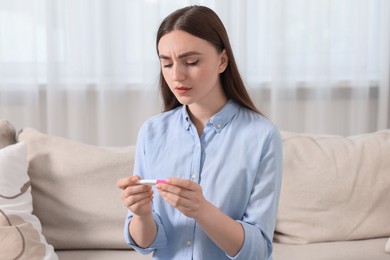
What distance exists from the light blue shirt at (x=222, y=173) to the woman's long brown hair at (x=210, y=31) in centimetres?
3

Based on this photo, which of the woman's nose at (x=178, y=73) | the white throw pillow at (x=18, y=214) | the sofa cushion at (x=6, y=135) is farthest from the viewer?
the sofa cushion at (x=6, y=135)

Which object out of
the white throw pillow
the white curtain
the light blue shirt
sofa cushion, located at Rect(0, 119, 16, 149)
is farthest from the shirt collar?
the white curtain

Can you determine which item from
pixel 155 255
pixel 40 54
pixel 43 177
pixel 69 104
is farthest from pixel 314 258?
pixel 40 54

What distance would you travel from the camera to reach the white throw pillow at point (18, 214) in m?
1.88

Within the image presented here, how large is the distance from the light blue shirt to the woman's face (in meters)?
0.12

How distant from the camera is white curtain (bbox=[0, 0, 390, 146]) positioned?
2.83 m

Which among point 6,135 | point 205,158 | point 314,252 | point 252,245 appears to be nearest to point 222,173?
point 205,158

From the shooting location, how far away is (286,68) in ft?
9.84

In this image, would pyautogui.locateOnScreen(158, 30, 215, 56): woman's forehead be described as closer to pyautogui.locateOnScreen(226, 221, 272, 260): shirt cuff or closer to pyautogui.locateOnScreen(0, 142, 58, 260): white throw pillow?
pyautogui.locateOnScreen(226, 221, 272, 260): shirt cuff

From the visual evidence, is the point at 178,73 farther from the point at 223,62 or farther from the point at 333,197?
the point at 333,197

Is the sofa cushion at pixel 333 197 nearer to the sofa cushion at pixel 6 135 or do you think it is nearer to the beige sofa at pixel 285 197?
the beige sofa at pixel 285 197

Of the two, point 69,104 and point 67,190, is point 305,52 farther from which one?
point 67,190

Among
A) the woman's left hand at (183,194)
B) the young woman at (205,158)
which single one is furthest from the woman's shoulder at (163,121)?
the woman's left hand at (183,194)

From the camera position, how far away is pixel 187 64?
1.38 meters
